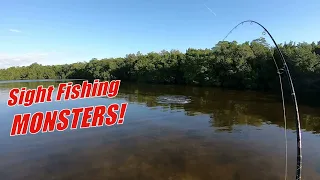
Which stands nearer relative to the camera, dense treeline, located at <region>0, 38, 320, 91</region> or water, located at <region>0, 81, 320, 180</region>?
water, located at <region>0, 81, 320, 180</region>

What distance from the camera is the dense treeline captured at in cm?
4019

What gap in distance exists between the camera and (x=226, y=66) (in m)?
56.9

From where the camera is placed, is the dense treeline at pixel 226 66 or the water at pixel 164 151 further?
the dense treeline at pixel 226 66

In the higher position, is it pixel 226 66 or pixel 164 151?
pixel 226 66

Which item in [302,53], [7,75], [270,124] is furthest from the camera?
[7,75]

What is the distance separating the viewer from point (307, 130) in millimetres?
17688

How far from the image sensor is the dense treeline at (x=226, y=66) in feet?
132

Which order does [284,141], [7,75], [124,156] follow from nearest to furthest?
[124,156]
[284,141]
[7,75]

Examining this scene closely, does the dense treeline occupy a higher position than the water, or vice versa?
the dense treeline

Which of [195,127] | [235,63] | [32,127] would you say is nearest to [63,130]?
[32,127]

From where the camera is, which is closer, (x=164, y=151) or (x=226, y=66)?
(x=164, y=151)

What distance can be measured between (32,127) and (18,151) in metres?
5.58

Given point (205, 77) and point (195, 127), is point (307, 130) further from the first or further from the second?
point (205, 77)

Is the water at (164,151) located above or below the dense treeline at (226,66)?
below
